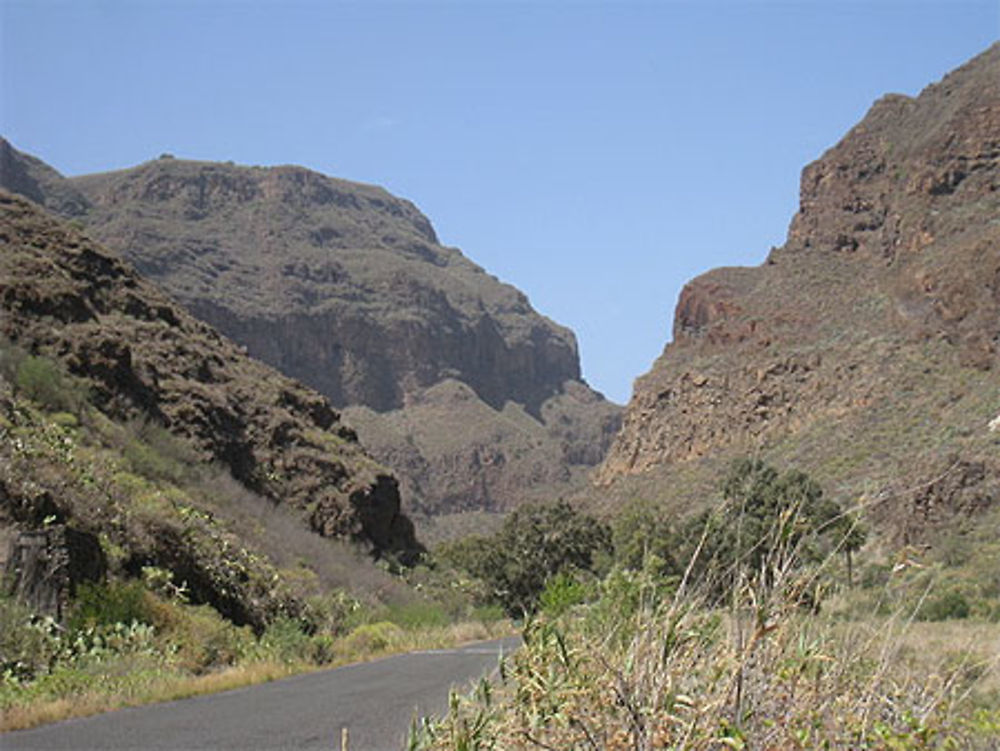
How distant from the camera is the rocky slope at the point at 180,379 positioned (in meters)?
26.7

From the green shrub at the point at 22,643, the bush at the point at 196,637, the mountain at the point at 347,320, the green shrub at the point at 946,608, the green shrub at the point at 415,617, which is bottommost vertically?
the green shrub at the point at 946,608

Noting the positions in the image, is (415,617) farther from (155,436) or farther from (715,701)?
(715,701)

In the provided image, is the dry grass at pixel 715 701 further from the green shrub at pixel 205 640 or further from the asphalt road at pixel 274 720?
the green shrub at pixel 205 640

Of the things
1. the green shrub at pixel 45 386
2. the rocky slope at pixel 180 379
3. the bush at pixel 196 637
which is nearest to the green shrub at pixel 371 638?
the bush at pixel 196 637

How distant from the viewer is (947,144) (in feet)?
265

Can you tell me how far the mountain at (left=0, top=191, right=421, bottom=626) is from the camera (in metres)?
15.8

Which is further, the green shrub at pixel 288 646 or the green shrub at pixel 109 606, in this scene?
the green shrub at pixel 288 646

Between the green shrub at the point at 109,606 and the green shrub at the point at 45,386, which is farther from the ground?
the green shrub at the point at 45,386

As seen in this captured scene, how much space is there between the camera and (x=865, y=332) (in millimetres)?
72812

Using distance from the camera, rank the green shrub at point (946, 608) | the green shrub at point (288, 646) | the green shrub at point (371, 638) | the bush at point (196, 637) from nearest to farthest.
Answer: the bush at point (196, 637) < the green shrub at point (288, 646) < the green shrub at point (371, 638) < the green shrub at point (946, 608)

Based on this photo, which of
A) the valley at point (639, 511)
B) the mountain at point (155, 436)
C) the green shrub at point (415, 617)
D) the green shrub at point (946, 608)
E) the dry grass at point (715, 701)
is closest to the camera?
the dry grass at point (715, 701)

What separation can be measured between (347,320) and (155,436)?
492 feet

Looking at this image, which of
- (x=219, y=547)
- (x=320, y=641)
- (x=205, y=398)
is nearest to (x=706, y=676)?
(x=320, y=641)

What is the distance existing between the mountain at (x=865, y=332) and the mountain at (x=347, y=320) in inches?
1746
